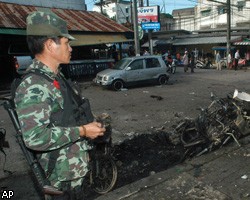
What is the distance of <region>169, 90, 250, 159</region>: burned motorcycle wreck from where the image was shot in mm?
4816

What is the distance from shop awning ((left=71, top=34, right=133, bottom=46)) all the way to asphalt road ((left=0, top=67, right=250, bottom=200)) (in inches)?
92.7

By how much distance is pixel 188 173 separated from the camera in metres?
4.14

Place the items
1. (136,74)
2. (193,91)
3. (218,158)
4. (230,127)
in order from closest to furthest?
(218,158)
(230,127)
(193,91)
(136,74)

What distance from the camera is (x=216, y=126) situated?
495cm

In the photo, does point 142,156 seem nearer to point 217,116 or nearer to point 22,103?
point 217,116

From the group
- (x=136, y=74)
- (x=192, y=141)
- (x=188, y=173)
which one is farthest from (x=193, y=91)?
(x=188, y=173)

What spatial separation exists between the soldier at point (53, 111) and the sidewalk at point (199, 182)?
1.82 m

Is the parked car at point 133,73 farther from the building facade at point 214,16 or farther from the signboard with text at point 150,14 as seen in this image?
the building facade at point 214,16

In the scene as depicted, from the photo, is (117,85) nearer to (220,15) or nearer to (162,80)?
(162,80)

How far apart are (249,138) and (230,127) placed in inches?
31.6

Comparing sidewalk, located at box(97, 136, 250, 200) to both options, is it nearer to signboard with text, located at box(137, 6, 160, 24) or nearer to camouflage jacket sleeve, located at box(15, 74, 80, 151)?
camouflage jacket sleeve, located at box(15, 74, 80, 151)

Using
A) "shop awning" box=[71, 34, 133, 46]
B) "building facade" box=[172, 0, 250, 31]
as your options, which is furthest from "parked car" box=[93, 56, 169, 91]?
"building facade" box=[172, 0, 250, 31]

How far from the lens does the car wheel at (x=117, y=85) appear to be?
13142 millimetres

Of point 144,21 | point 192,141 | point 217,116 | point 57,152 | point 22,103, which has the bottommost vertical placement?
point 192,141
